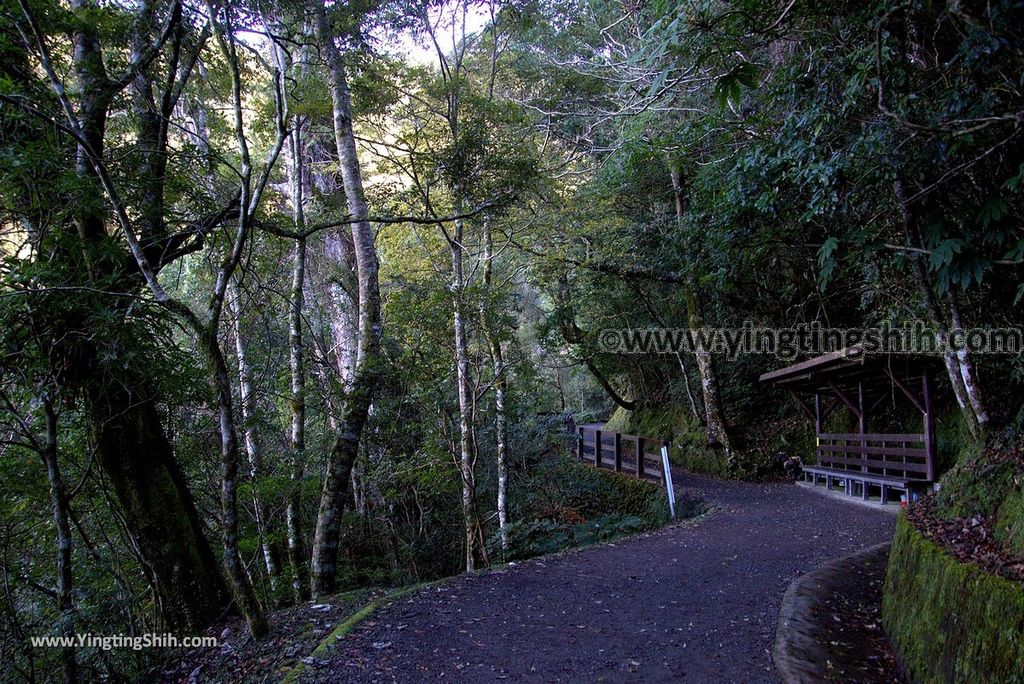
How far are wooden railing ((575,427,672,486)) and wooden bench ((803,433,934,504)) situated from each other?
10.3 ft

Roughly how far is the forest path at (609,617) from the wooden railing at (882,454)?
4.36ft

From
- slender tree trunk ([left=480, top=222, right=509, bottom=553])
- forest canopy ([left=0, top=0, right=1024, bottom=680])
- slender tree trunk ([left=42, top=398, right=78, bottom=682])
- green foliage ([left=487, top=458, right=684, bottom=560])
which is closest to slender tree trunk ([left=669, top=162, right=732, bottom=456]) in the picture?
forest canopy ([left=0, top=0, right=1024, bottom=680])

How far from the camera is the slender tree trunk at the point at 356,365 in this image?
256 inches

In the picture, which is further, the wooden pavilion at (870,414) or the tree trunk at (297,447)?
the wooden pavilion at (870,414)

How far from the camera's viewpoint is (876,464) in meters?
9.37

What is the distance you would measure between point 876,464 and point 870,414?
277 cm

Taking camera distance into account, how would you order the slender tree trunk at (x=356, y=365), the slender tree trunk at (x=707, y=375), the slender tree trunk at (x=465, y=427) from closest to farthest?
the slender tree trunk at (x=356, y=365) < the slender tree trunk at (x=465, y=427) < the slender tree trunk at (x=707, y=375)

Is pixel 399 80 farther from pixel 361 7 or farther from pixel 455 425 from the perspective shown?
pixel 455 425

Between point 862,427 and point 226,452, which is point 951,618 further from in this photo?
point 862,427

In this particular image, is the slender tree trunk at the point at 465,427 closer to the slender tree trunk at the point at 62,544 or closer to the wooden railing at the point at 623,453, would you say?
the slender tree trunk at the point at 62,544

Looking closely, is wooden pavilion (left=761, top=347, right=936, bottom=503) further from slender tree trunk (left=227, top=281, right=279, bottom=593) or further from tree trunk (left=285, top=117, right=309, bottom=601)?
slender tree trunk (left=227, top=281, right=279, bottom=593)

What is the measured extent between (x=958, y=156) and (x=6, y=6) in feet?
27.5

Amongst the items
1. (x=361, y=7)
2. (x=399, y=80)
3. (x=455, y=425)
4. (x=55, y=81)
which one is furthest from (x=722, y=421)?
(x=55, y=81)

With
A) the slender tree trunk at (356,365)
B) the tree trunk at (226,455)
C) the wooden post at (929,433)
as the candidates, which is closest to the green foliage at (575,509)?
the slender tree trunk at (356,365)
